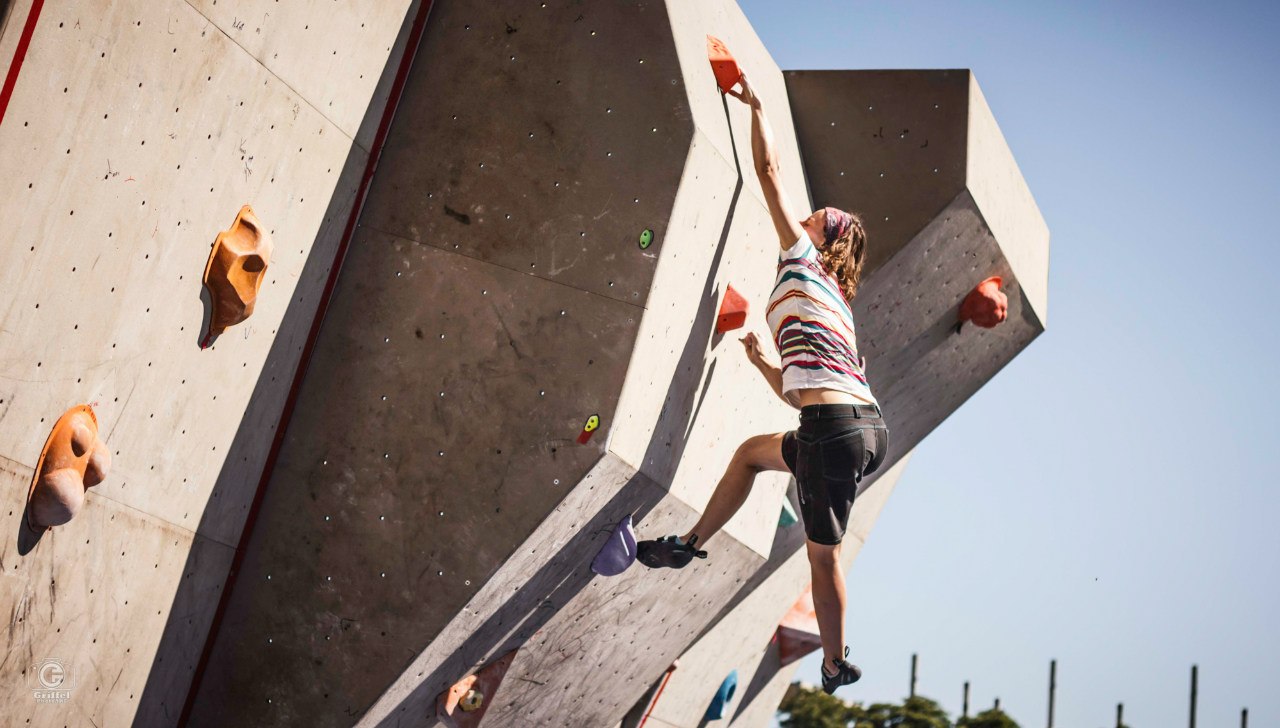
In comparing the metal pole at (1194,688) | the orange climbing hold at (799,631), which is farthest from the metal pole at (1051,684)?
the orange climbing hold at (799,631)

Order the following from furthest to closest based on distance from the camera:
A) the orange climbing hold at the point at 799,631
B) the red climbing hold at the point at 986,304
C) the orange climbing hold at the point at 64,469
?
the orange climbing hold at the point at 799,631 → the red climbing hold at the point at 986,304 → the orange climbing hold at the point at 64,469

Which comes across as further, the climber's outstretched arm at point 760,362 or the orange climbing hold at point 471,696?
the orange climbing hold at point 471,696

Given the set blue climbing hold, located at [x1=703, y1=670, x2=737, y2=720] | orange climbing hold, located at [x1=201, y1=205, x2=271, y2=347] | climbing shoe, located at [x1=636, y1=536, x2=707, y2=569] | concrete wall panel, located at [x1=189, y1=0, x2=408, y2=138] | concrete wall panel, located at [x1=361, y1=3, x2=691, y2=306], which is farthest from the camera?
blue climbing hold, located at [x1=703, y1=670, x2=737, y2=720]

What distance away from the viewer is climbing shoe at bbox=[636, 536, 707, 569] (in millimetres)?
4609

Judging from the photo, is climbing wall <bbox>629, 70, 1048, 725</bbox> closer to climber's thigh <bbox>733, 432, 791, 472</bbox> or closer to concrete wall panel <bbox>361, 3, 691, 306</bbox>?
climber's thigh <bbox>733, 432, 791, 472</bbox>

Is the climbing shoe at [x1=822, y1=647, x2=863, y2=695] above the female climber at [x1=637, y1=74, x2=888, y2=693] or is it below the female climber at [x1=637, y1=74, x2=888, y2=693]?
below

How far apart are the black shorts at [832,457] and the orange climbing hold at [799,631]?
12.7ft

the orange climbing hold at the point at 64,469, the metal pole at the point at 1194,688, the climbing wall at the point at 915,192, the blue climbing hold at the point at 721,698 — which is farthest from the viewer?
the metal pole at the point at 1194,688

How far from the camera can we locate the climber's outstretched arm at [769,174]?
14.1 ft

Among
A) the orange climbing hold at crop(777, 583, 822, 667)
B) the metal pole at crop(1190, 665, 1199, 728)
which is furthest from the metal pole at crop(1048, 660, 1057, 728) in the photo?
the orange climbing hold at crop(777, 583, 822, 667)

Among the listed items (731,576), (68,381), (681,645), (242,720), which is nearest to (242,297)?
(68,381)

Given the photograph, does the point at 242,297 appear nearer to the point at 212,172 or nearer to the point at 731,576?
the point at 212,172

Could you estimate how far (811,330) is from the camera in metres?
4.20

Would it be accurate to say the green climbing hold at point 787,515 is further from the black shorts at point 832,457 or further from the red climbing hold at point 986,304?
the black shorts at point 832,457
